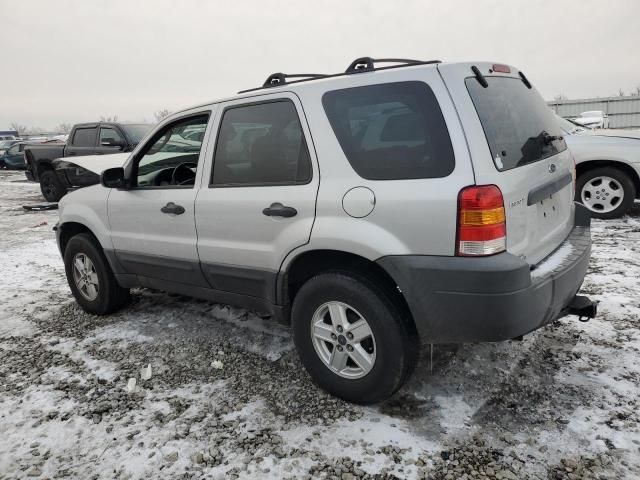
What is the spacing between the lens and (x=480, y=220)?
220 cm

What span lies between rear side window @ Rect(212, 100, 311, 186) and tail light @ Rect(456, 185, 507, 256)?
0.91m

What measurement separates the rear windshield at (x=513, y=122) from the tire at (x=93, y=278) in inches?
131

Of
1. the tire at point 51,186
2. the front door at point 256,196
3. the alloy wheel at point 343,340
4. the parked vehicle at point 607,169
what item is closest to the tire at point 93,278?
the front door at point 256,196

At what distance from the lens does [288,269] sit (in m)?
2.86

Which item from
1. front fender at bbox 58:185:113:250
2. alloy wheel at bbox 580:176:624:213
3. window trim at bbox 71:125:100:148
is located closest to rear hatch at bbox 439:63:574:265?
front fender at bbox 58:185:113:250

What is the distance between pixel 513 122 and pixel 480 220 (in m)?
0.71

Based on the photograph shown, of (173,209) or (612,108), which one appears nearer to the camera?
(173,209)

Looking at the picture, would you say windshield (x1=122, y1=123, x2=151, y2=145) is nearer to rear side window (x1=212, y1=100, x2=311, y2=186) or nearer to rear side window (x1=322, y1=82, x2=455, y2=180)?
rear side window (x1=212, y1=100, x2=311, y2=186)

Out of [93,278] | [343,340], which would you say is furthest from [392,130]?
[93,278]

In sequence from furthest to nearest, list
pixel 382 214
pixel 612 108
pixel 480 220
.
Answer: pixel 612 108 → pixel 382 214 → pixel 480 220

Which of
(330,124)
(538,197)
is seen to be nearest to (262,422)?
(330,124)

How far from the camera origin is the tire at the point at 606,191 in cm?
647

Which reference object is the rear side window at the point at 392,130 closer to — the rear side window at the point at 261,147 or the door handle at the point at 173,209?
the rear side window at the point at 261,147

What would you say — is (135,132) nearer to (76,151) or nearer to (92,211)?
(76,151)
